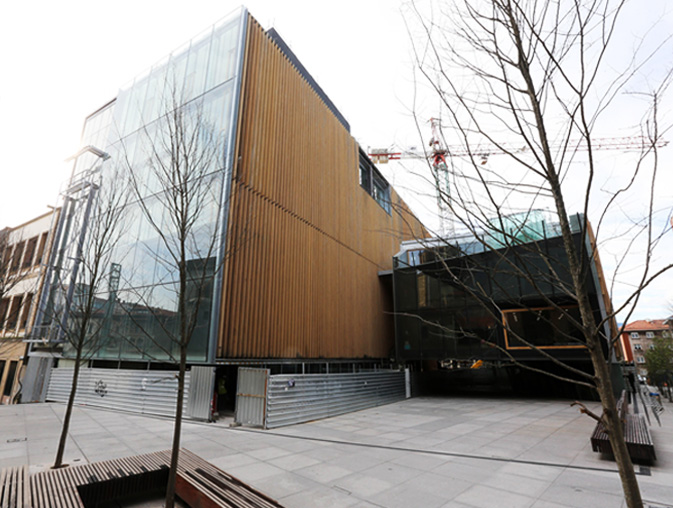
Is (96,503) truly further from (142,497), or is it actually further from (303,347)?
(303,347)

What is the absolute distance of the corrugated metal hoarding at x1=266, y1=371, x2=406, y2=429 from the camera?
35.3ft

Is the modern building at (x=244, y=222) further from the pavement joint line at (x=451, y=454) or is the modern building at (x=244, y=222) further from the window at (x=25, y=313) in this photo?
the window at (x=25, y=313)

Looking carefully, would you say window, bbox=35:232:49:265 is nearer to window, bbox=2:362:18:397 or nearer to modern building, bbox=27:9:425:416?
modern building, bbox=27:9:425:416

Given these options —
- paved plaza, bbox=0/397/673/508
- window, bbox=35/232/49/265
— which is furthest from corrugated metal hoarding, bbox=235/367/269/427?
window, bbox=35/232/49/265

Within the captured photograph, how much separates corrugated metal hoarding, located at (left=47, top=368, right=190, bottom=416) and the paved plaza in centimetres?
65

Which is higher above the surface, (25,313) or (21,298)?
(21,298)

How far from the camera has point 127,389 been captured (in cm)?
1341

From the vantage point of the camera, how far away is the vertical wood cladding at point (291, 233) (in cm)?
1320

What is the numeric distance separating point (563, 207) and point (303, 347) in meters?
14.4

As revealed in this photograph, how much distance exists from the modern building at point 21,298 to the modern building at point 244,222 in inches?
117

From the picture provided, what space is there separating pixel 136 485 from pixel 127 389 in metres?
10.7

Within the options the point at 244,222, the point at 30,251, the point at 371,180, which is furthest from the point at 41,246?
the point at 371,180

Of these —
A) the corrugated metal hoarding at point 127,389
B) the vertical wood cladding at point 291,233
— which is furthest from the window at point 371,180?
the corrugated metal hoarding at point 127,389

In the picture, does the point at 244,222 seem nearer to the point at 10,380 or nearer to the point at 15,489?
the point at 15,489
